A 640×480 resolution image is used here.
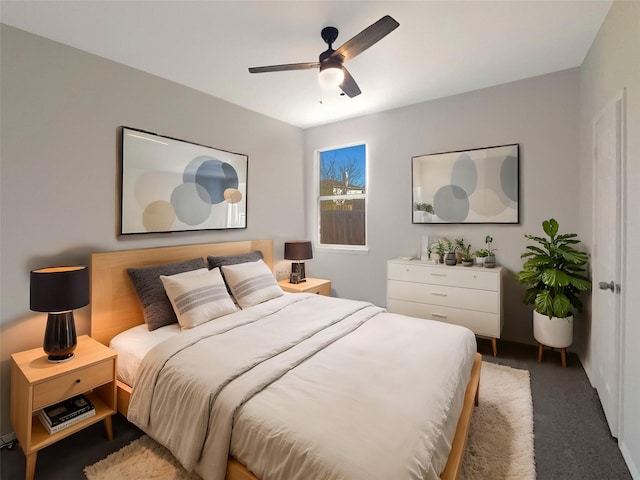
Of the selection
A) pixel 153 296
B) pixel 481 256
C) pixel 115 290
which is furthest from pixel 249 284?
pixel 481 256

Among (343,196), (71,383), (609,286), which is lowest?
(71,383)

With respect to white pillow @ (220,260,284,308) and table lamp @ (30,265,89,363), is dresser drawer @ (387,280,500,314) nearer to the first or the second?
white pillow @ (220,260,284,308)

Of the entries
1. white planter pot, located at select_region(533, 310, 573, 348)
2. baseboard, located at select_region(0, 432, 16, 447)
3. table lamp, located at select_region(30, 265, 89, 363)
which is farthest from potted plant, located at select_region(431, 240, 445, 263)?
baseboard, located at select_region(0, 432, 16, 447)

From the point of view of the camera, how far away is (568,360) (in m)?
2.87

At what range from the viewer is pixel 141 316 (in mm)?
2631

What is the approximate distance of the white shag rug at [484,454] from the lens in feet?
5.40

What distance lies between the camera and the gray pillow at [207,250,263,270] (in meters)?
3.07

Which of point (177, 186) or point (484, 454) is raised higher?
point (177, 186)

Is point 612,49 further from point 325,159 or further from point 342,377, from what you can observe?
point 325,159

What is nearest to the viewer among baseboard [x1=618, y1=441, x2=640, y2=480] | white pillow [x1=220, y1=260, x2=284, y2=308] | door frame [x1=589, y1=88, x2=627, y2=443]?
baseboard [x1=618, y1=441, x2=640, y2=480]

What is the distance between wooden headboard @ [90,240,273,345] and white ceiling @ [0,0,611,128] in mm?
1585

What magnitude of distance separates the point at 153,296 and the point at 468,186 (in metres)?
3.25

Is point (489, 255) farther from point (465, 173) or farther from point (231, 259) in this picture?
point (231, 259)

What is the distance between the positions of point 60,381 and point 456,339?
7.88 feet
